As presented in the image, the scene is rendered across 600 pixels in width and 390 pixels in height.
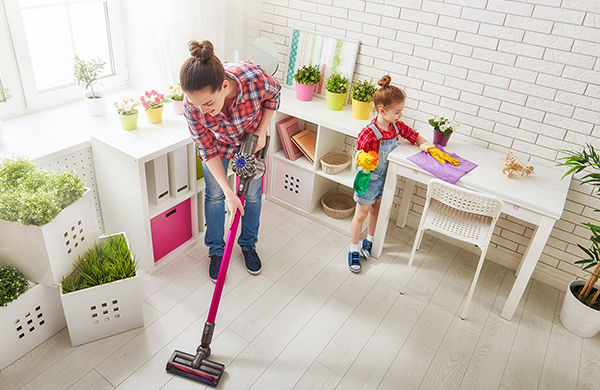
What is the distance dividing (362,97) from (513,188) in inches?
38.5

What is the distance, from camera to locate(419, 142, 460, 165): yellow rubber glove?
2.28m

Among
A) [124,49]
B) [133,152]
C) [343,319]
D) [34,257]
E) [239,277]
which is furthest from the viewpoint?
[124,49]

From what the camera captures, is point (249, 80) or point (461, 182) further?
point (461, 182)

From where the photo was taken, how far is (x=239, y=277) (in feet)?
8.07

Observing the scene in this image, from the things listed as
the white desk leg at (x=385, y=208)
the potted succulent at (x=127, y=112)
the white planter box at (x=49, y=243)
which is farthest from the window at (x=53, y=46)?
the white desk leg at (x=385, y=208)

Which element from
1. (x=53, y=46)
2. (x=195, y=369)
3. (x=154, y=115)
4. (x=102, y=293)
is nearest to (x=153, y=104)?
(x=154, y=115)

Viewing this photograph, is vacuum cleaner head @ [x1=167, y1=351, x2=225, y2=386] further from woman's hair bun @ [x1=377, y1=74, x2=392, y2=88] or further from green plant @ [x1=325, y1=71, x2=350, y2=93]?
green plant @ [x1=325, y1=71, x2=350, y2=93]

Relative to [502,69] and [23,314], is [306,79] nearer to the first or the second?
[502,69]

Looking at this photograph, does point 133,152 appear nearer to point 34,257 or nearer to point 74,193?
point 74,193

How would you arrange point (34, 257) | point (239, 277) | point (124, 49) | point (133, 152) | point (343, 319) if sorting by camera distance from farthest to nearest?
point (124, 49) < point (239, 277) < point (343, 319) < point (133, 152) < point (34, 257)

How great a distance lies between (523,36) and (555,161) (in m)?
0.68

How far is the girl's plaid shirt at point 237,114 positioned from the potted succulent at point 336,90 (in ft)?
2.36

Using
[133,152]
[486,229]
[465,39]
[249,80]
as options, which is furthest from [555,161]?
[133,152]

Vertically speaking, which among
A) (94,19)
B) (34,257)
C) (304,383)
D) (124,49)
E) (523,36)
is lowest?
(304,383)
